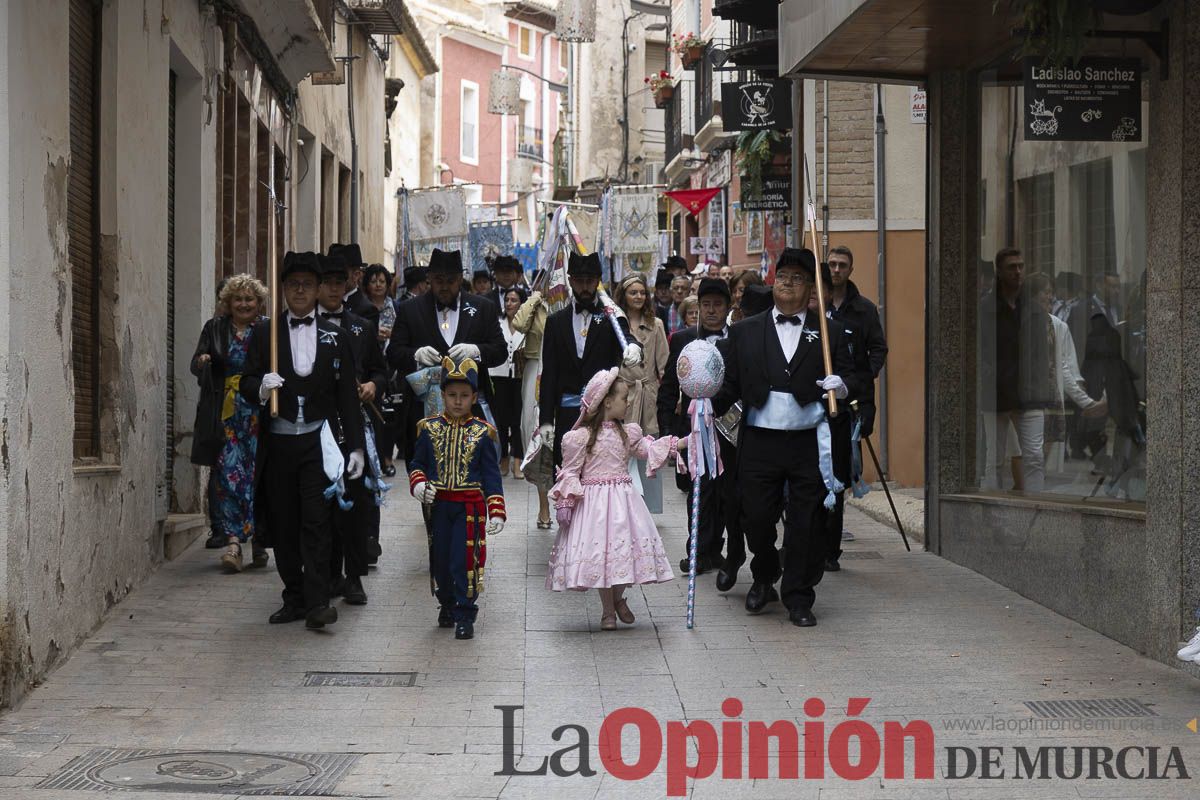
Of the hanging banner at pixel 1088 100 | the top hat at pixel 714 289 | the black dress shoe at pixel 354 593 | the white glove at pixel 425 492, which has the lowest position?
the black dress shoe at pixel 354 593

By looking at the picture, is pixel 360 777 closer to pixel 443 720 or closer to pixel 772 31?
pixel 443 720

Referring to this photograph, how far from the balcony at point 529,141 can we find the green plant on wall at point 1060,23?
5780 cm

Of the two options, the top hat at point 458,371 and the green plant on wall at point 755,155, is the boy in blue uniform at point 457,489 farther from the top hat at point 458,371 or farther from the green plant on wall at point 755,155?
the green plant on wall at point 755,155

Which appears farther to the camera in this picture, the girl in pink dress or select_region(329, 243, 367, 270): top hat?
select_region(329, 243, 367, 270): top hat

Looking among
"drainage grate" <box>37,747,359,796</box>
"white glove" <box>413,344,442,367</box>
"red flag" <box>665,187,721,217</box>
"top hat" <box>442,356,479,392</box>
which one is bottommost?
"drainage grate" <box>37,747,359,796</box>

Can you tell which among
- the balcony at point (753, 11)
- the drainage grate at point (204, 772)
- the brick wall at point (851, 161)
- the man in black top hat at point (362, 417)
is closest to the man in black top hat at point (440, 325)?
the man in black top hat at point (362, 417)

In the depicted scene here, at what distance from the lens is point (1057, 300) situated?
→ 10328 millimetres

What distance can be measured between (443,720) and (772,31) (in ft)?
44.5

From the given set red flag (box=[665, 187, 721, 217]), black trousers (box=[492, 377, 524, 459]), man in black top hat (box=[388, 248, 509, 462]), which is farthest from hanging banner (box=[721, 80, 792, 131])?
man in black top hat (box=[388, 248, 509, 462])

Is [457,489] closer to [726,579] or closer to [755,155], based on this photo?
[726,579]

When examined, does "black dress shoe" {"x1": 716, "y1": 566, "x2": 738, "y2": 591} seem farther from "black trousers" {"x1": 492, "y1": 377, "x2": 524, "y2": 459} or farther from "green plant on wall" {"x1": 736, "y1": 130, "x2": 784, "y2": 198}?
"green plant on wall" {"x1": 736, "y1": 130, "x2": 784, "y2": 198}

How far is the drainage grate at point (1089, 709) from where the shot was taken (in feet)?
23.9

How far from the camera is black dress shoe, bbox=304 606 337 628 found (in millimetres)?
9109

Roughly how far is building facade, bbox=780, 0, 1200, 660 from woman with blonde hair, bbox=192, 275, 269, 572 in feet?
13.4
